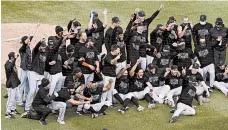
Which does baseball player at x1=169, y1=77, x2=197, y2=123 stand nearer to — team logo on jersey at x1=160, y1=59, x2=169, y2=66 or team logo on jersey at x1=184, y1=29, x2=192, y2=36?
team logo on jersey at x1=160, y1=59, x2=169, y2=66

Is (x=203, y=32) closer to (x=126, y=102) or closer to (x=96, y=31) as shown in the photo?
(x=96, y=31)

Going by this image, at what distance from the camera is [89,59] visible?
1223 centimetres

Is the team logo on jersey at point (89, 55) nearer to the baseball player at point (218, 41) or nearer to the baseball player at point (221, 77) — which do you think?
the baseball player at point (221, 77)

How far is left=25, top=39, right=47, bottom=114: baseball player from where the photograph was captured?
11719 mm

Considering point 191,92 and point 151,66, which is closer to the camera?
point 191,92

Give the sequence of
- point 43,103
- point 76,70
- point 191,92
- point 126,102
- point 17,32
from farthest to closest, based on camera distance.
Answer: point 17,32 < point 126,102 < point 191,92 < point 76,70 < point 43,103

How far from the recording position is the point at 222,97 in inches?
508

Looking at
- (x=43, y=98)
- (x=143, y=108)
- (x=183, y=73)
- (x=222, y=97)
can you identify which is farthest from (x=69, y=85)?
(x=222, y=97)

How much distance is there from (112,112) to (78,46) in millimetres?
1442

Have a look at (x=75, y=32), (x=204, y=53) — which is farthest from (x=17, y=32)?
(x=204, y=53)

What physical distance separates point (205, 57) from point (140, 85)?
1.62m

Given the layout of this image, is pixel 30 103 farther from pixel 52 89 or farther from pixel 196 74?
pixel 196 74

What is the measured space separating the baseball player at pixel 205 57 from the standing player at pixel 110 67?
1866 mm

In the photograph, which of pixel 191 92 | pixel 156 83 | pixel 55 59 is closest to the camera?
pixel 55 59
